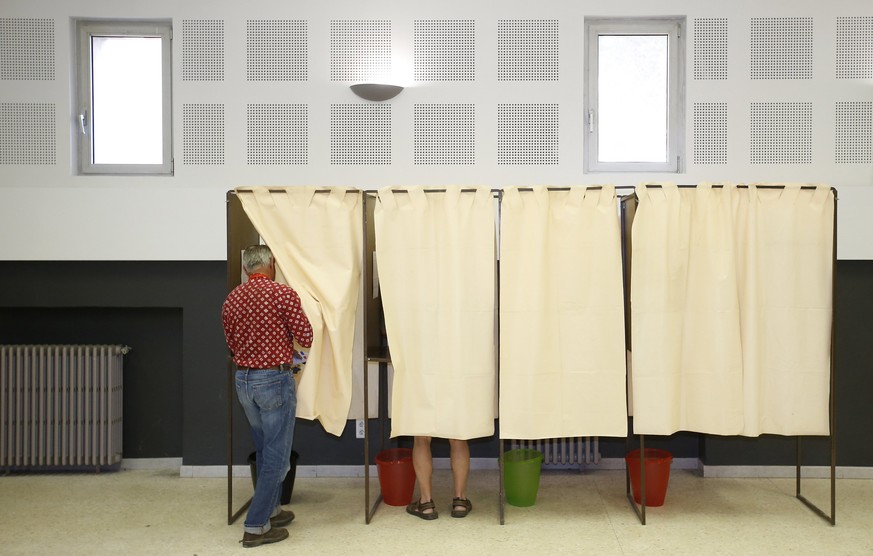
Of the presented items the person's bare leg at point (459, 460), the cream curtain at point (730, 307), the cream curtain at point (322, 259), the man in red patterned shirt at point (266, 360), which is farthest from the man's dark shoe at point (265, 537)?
the cream curtain at point (730, 307)

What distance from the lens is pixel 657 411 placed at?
3.78 metres

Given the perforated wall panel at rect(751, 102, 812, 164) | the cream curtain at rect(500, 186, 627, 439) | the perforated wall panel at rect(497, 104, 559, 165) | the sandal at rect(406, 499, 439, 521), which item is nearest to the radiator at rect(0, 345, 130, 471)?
the sandal at rect(406, 499, 439, 521)

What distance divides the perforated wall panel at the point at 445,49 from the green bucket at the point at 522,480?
7.89ft

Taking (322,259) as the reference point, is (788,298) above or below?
below

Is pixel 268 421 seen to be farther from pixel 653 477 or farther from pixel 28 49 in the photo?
pixel 28 49

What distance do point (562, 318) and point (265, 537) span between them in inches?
73.9

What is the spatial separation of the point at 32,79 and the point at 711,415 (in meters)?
4.59

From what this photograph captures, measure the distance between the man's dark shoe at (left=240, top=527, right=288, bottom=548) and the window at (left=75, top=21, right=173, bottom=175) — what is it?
8.10 feet

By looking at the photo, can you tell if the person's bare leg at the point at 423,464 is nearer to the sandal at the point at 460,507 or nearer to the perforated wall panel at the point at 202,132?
the sandal at the point at 460,507

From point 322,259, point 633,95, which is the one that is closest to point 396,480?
point 322,259

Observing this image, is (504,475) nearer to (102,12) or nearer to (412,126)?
(412,126)

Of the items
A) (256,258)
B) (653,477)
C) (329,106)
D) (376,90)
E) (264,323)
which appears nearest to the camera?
(264,323)

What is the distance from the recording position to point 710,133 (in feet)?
15.2

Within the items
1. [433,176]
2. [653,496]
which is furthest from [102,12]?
[653,496]
